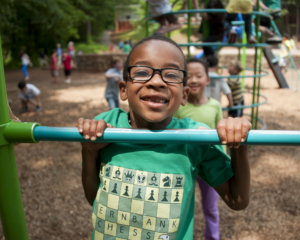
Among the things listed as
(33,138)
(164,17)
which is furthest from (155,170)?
(164,17)

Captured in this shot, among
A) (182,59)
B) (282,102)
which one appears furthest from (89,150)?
(282,102)

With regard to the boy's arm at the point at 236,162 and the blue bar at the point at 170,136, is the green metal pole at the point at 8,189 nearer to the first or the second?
the blue bar at the point at 170,136

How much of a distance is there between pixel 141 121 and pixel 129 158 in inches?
7.5

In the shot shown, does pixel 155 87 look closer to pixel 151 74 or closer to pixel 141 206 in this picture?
pixel 151 74

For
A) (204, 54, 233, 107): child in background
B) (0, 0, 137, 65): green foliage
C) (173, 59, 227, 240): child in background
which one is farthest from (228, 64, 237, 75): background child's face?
(0, 0, 137, 65): green foliage

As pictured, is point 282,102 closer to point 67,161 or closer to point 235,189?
point 67,161

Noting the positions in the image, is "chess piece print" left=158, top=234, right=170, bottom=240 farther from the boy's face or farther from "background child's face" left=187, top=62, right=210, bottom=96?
"background child's face" left=187, top=62, right=210, bottom=96

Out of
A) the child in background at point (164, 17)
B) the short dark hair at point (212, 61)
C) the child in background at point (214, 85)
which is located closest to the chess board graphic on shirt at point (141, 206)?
the child in background at point (214, 85)

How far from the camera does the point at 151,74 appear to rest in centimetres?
105

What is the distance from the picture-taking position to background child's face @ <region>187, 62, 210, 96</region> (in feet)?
7.70

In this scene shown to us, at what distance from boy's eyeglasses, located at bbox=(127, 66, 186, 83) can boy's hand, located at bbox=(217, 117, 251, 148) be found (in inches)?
10.7

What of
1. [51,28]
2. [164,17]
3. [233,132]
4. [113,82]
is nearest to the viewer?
[233,132]

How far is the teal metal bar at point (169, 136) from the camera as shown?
2.92ft

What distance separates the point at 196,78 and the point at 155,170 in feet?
4.83
